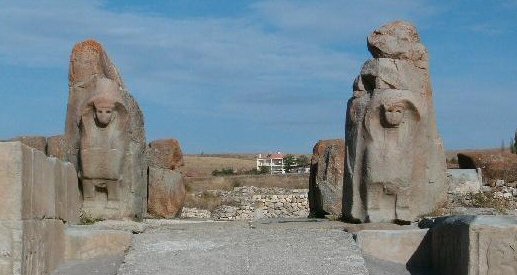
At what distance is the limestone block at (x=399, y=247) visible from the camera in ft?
30.1

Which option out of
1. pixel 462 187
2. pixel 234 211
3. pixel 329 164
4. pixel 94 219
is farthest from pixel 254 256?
pixel 234 211

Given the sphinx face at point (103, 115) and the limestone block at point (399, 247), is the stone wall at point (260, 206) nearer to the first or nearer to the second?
the sphinx face at point (103, 115)

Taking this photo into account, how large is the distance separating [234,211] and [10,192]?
16.3 m

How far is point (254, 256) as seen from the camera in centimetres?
848

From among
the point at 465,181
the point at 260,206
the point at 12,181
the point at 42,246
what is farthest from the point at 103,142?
the point at 260,206

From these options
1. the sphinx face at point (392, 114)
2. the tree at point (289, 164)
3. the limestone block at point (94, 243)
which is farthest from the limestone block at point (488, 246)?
the tree at point (289, 164)

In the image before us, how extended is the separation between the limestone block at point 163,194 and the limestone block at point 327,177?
2.39 metres

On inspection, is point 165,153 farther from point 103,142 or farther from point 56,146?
point 103,142

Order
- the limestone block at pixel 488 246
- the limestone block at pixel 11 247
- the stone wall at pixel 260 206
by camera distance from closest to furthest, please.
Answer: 1. the limestone block at pixel 11 247
2. the limestone block at pixel 488 246
3. the stone wall at pixel 260 206

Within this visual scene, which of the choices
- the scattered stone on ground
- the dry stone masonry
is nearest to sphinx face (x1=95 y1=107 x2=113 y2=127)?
the dry stone masonry

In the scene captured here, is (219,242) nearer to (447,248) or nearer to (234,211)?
(447,248)

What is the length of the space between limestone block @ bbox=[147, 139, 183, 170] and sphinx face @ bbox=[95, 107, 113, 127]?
4.02 meters

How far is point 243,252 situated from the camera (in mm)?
8609

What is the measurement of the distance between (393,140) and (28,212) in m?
4.75
